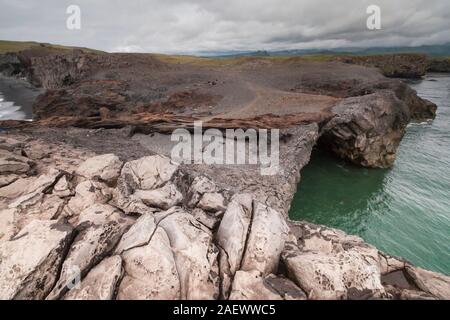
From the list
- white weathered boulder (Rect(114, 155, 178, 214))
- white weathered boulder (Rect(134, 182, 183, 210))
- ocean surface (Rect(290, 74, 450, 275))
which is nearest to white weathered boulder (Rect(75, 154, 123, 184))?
white weathered boulder (Rect(114, 155, 178, 214))

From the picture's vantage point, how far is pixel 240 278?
254 inches

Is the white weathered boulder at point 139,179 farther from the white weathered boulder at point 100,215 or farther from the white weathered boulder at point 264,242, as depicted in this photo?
the white weathered boulder at point 264,242

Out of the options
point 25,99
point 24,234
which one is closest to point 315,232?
point 24,234

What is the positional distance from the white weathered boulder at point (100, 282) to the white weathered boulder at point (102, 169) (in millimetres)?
4612

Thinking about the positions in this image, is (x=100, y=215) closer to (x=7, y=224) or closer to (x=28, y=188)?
(x=7, y=224)

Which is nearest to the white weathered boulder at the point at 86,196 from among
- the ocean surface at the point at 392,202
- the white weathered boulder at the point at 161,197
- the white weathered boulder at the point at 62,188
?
the white weathered boulder at the point at 62,188

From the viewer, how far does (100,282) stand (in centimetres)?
593

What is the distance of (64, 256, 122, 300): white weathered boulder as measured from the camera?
5.68 metres

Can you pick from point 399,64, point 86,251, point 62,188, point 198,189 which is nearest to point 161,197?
point 198,189

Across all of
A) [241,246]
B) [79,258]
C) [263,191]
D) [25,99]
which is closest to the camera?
[79,258]

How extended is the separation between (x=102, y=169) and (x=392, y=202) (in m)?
21.2

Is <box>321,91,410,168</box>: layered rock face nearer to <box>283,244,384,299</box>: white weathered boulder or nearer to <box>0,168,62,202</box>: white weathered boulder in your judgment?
<box>283,244,384,299</box>: white weathered boulder
